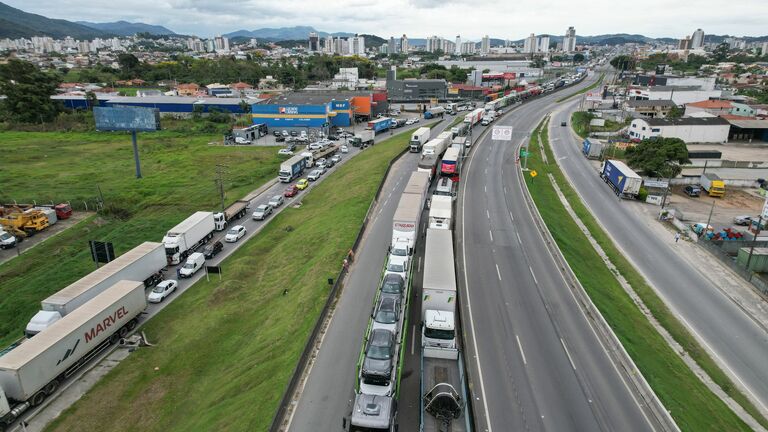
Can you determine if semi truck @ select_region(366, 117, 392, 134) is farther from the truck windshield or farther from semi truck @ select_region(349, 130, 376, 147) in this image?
the truck windshield

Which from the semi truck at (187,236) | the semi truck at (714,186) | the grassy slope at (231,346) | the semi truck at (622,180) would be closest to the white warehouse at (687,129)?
the semi truck at (714,186)

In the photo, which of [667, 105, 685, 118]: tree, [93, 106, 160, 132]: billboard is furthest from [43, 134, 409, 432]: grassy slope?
[667, 105, 685, 118]: tree

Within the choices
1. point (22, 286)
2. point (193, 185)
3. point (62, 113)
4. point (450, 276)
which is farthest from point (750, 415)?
point (62, 113)

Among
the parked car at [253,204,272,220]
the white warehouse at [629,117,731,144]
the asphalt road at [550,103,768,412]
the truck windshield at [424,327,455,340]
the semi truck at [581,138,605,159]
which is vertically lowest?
the asphalt road at [550,103,768,412]

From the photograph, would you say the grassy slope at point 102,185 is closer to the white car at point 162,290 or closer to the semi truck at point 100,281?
the semi truck at point 100,281

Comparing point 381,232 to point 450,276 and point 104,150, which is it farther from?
point 104,150
